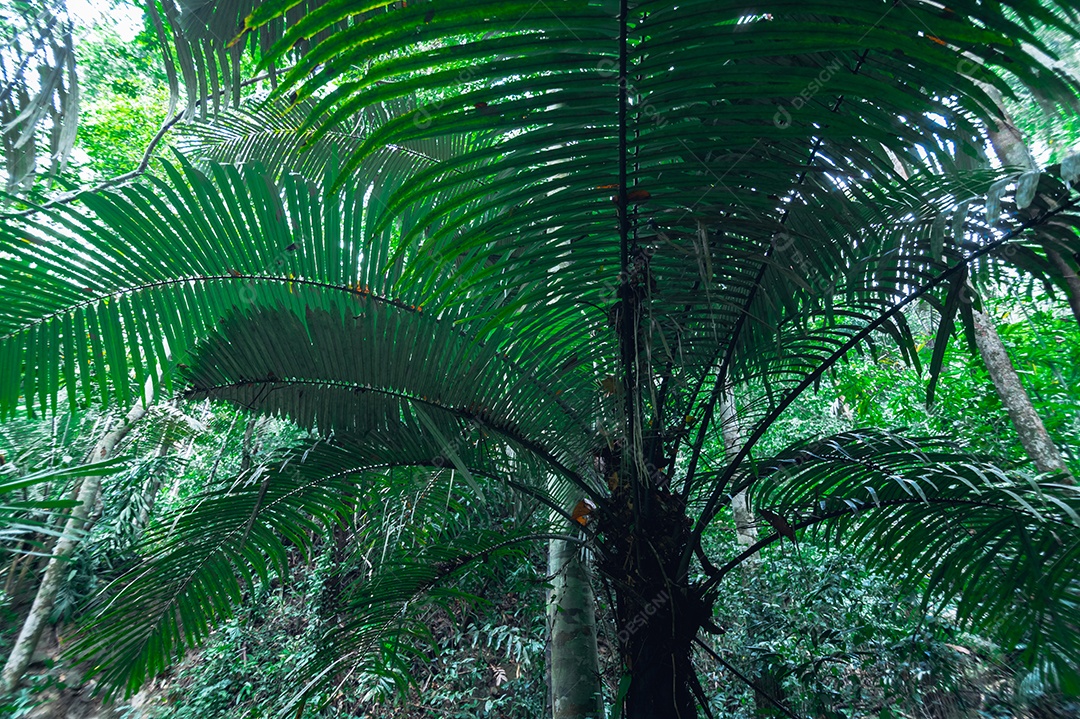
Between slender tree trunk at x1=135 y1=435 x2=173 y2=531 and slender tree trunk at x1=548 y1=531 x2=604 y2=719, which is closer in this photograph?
slender tree trunk at x1=548 y1=531 x2=604 y2=719

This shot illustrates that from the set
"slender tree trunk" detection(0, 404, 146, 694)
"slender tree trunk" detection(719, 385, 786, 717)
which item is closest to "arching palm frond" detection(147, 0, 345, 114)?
"slender tree trunk" detection(719, 385, 786, 717)

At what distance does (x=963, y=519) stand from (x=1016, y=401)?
2.67 meters

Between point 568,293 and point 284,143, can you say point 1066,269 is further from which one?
point 284,143

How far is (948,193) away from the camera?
61.6 inches

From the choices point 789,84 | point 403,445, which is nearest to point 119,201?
point 403,445

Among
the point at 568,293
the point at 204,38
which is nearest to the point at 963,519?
the point at 568,293

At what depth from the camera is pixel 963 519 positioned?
1585 millimetres

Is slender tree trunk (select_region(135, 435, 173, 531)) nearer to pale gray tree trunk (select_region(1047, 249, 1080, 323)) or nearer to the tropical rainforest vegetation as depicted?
the tropical rainforest vegetation

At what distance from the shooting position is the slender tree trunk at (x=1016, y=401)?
11.1ft

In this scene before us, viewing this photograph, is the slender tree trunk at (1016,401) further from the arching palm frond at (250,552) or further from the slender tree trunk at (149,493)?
the slender tree trunk at (149,493)

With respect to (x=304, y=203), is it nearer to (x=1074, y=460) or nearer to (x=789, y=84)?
(x=789, y=84)

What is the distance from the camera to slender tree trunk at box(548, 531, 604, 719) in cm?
213

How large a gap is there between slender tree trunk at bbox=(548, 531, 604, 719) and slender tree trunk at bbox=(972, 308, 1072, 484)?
9.11 feet

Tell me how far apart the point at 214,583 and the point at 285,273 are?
36.9 inches
